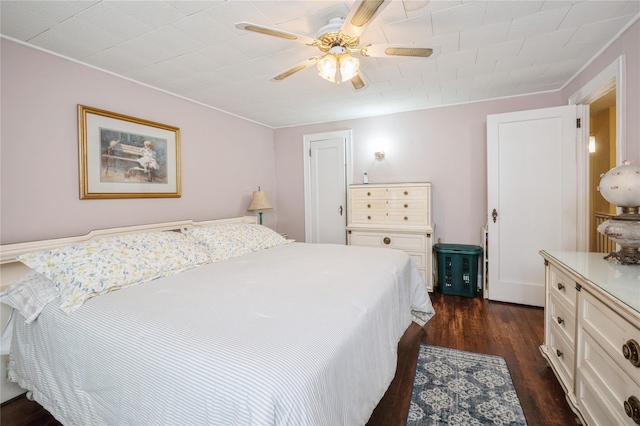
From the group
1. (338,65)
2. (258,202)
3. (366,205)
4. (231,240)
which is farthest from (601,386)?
(258,202)

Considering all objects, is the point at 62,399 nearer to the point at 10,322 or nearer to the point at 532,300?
the point at 10,322

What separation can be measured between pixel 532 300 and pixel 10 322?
4.39 meters

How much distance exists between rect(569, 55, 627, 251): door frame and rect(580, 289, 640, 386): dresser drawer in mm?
1294

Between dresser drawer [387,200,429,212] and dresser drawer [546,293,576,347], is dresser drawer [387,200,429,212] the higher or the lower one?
the higher one

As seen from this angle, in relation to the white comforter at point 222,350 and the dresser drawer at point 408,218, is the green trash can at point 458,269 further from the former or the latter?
the white comforter at point 222,350

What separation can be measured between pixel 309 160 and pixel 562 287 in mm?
3396

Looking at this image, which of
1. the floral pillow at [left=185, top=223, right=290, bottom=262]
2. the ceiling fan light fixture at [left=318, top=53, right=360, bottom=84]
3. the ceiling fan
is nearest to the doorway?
the ceiling fan

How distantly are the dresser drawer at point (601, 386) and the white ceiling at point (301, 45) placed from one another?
6.02ft

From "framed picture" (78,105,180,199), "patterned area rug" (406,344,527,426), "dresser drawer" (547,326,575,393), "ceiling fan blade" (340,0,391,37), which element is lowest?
"patterned area rug" (406,344,527,426)

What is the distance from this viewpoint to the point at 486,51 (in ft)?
7.32

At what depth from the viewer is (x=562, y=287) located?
1.75m

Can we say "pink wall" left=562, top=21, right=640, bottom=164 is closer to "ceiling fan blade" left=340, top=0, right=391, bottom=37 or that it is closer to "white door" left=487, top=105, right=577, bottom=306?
"white door" left=487, top=105, right=577, bottom=306

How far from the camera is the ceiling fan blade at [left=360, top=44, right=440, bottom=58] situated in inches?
64.6

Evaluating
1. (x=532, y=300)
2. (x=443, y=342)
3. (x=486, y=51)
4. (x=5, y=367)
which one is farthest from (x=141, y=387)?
(x=532, y=300)
